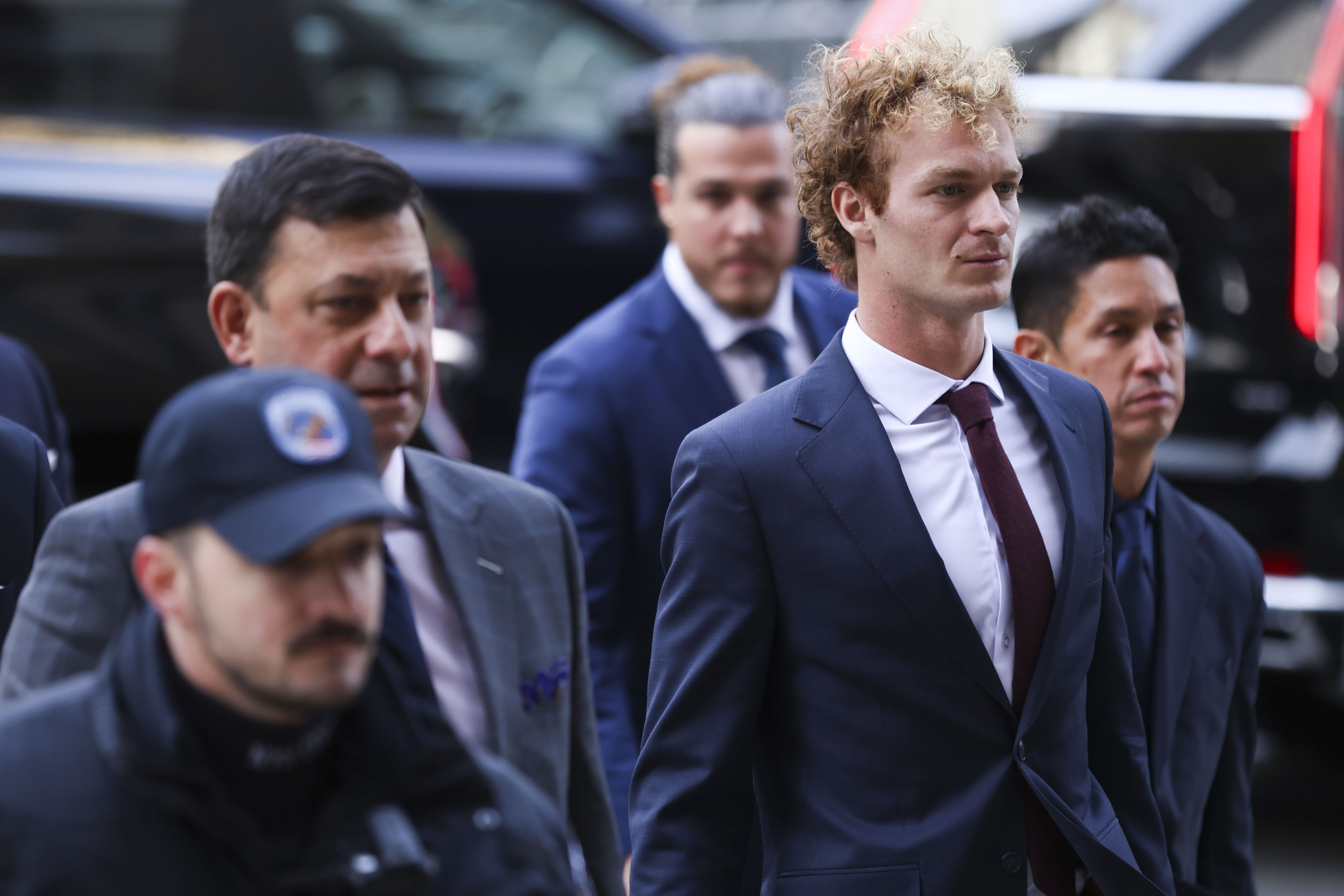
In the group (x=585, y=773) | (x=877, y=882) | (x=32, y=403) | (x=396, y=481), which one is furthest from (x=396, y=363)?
(x=32, y=403)

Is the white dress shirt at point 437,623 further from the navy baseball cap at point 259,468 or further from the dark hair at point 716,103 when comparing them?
the dark hair at point 716,103

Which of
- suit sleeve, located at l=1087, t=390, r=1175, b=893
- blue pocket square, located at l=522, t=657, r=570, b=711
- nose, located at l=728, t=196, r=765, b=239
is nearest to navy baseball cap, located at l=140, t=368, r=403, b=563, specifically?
blue pocket square, located at l=522, t=657, r=570, b=711

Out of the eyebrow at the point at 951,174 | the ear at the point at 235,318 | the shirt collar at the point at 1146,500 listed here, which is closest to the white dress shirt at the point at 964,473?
the eyebrow at the point at 951,174

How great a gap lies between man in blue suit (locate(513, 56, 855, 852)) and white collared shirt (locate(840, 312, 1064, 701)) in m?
0.93

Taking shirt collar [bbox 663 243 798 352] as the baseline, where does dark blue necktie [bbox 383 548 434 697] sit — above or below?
below

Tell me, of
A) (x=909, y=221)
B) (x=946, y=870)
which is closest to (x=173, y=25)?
(x=909, y=221)

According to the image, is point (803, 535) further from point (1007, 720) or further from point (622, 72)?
point (622, 72)

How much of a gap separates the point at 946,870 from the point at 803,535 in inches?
20.2

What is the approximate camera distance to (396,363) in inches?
95.5

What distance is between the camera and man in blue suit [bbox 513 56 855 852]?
3.48 meters

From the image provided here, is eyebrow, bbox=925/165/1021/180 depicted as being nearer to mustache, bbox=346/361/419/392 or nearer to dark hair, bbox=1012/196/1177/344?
dark hair, bbox=1012/196/1177/344

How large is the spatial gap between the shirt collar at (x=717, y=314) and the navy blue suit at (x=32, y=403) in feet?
4.53

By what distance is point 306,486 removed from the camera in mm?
1675

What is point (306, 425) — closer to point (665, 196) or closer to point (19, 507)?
point (19, 507)
